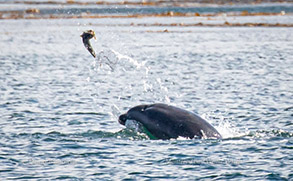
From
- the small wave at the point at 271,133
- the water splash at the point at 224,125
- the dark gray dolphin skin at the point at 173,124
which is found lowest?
the water splash at the point at 224,125

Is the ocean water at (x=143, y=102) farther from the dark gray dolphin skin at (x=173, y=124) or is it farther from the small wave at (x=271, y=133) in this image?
the dark gray dolphin skin at (x=173, y=124)

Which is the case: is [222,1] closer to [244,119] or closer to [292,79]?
[292,79]

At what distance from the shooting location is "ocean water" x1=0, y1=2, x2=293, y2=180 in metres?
14.2

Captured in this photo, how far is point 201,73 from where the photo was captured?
33250mm

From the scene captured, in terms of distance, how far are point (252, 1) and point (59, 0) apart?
3396 centimetres

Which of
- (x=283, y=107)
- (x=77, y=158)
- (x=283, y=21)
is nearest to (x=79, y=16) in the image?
(x=283, y=21)

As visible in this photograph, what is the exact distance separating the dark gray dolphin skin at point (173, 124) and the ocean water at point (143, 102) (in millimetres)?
224

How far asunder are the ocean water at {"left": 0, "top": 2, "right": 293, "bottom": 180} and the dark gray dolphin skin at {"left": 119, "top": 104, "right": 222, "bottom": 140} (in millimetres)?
224

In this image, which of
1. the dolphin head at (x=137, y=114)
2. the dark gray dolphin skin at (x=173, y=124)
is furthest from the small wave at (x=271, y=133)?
the dolphin head at (x=137, y=114)

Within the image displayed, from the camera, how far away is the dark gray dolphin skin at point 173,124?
15945mm

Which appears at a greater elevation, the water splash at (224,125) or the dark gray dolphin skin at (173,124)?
the dark gray dolphin skin at (173,124)

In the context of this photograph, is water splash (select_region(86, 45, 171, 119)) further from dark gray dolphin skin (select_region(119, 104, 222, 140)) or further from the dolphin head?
dark gray dolphin skin (select_region(119, 104, 222, 140))

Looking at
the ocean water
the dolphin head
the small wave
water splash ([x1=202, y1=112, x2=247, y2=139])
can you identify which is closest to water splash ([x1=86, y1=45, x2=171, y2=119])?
the ocean water

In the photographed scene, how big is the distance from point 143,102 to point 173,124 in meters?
9.00
